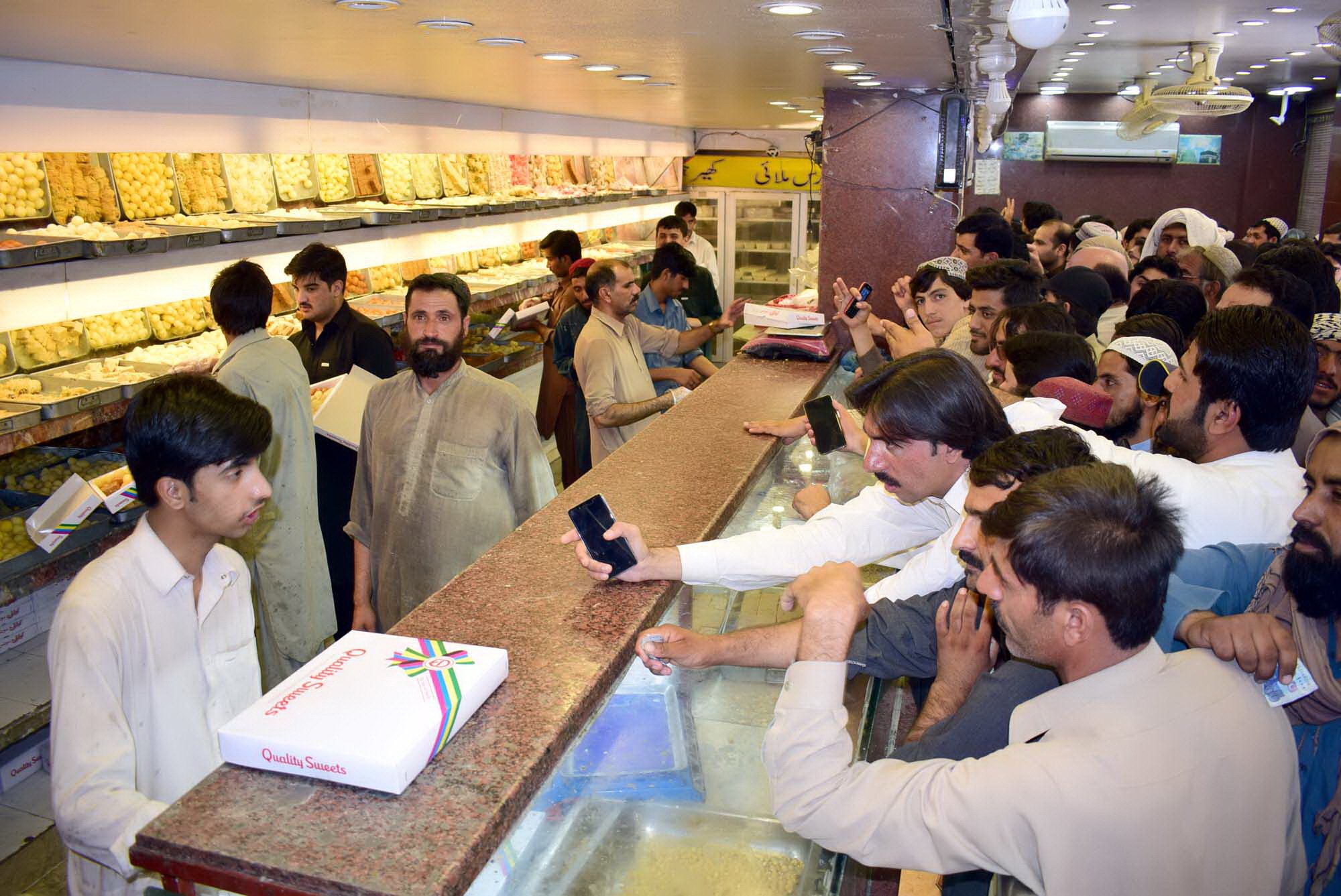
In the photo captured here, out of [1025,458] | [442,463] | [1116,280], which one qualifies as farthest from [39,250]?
[1116,280]

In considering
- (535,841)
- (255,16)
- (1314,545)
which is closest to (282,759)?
(535,841)

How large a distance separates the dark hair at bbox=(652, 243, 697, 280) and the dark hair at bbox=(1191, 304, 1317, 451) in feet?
12.3

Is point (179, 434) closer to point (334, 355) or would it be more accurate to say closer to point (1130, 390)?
point (1130, 390)

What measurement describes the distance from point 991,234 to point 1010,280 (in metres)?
1.46

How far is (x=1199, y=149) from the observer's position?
14328 millimetres

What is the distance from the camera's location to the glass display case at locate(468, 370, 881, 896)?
5.40ft

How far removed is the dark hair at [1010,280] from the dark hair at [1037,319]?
1.51 ft

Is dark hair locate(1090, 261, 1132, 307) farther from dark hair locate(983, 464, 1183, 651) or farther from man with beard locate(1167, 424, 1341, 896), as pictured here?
dark hair locate(983, 464, 1183, 651)

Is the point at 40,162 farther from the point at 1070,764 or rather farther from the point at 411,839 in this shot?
the point at 1070,764

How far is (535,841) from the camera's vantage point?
65.4 inches

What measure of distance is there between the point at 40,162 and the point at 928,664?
13.8ft

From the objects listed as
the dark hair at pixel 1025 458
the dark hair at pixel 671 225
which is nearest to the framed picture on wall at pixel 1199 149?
the dark hair at pixel 671 225

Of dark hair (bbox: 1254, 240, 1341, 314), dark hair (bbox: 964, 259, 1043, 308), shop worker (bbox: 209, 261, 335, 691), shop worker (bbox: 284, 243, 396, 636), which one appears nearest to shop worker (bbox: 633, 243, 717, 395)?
shop worker (bbox: 284, 243, 396, 636)

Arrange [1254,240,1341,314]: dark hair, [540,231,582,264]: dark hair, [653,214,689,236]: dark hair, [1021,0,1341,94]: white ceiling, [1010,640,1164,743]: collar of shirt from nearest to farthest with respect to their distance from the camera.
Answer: [1010,640,1164,743]: collar of shirt → [1254,240,1341,314]: dark hair → [1021,0,1341,94]: white ceiling → [540,231,582,264]: dark hair → [653,214,689,236]: dark hair
